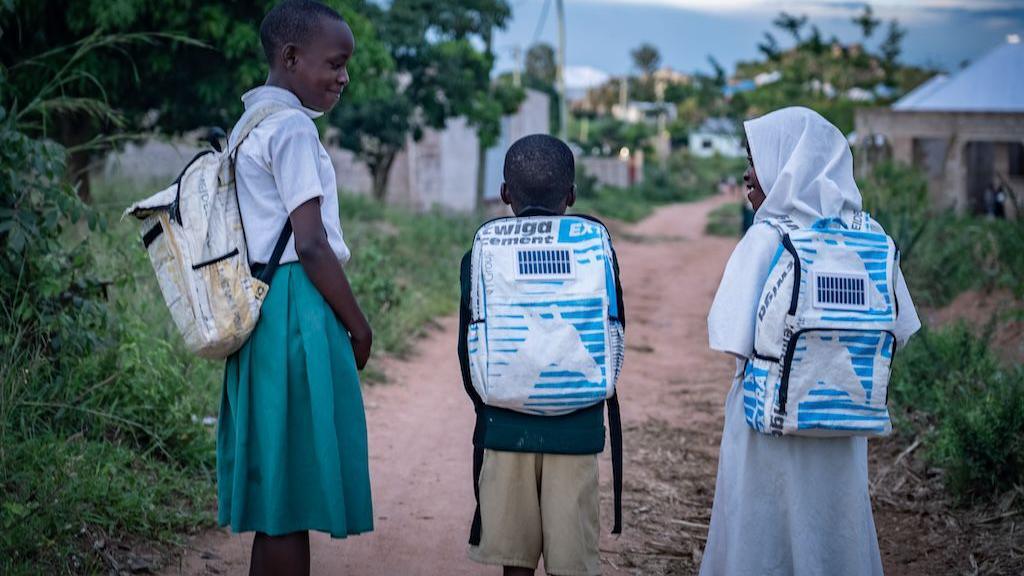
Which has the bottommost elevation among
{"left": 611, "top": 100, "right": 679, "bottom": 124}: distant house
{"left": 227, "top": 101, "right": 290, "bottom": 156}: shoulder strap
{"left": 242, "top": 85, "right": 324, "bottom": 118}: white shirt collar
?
{"left": 611, "top": 100, "right": 679, "bottom": 124}: distant house

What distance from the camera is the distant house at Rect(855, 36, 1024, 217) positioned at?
18859 mm

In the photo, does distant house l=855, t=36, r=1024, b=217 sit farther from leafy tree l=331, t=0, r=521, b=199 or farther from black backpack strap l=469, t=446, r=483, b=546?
black backpack strap l=469, t=446, r=483, b=546

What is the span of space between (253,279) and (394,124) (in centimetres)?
1509

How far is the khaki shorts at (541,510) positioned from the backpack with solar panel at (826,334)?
54 centimetres

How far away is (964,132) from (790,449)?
17509 mm

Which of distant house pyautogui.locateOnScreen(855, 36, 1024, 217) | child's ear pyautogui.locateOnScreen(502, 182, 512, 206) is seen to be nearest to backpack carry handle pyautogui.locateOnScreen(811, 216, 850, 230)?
child's ear pyautogui.locateOnScreen(502, 182, 512, 206)

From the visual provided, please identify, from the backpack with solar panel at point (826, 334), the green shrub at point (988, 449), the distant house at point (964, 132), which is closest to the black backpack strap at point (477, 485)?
the backpack with solar panel at point (826, 334)

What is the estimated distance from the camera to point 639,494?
527cm

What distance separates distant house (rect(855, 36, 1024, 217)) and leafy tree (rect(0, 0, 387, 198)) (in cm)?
1097

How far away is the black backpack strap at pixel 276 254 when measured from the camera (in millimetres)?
2975

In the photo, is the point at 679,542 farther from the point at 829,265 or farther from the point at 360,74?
the point at 360,74

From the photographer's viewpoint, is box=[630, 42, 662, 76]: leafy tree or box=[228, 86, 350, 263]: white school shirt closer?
box=[228, 86, 350, 263]: white school shirt

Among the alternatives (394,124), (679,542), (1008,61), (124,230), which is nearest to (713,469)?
(679,542)

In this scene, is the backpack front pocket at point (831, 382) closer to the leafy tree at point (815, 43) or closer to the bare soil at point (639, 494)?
the bare soil at point (639, 494)
